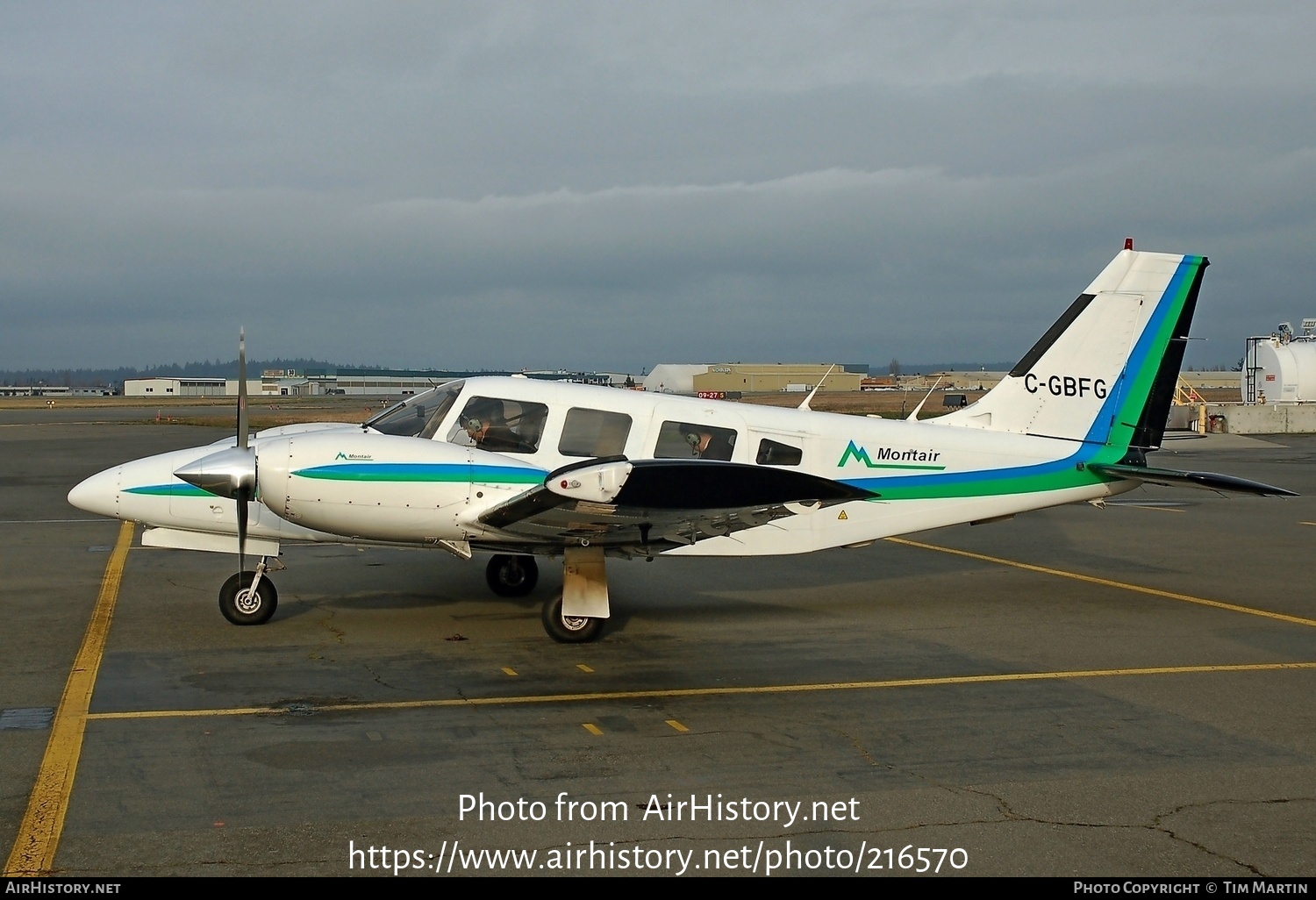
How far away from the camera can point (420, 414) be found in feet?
36.9

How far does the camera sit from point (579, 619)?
10.6m

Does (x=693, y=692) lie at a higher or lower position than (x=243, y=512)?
lower

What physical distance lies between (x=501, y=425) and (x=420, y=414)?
834 mm

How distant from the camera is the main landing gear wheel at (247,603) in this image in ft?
36.9

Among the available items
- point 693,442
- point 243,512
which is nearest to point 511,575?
→ point 693,442

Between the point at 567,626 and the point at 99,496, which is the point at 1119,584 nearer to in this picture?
the point at 567,626

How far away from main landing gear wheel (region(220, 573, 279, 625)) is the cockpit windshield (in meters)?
2.00

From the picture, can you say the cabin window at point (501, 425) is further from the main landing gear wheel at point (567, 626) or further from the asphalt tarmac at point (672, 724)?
the asphalt tarmac at point (672, 724)

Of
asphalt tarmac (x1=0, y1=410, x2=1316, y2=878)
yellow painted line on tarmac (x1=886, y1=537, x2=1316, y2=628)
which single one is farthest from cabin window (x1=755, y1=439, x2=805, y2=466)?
yellow painted line on tarmac (x1=886, y1=537, x2=1316, y2=628)

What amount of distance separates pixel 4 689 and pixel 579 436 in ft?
17.7

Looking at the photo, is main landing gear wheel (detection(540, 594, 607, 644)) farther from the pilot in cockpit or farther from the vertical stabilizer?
the vertical stabilizer

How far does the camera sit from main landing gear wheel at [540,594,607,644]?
1060cm

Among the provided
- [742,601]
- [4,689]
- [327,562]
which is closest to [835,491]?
[742,601]
